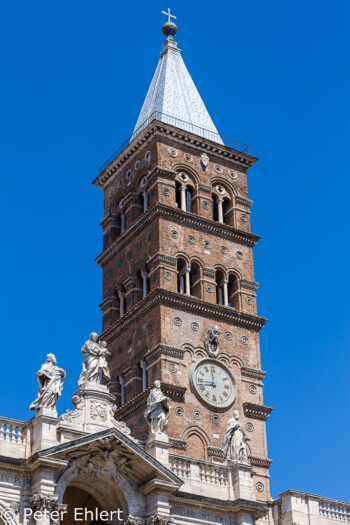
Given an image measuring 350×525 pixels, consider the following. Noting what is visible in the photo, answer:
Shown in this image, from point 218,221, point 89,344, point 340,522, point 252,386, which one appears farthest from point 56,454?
point 218,221

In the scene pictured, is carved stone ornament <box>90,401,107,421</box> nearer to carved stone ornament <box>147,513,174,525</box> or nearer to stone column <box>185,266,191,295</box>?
carved stone ornament <box>147,513,174,525</box>

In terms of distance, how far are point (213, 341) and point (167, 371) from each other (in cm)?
428

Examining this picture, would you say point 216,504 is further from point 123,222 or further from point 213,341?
point 123,222

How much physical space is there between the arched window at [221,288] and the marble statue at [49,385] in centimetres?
2377

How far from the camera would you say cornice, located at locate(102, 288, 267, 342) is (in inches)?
2559

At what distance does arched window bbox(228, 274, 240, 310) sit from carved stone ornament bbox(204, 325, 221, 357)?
3055mm

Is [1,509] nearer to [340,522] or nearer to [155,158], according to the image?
[340,522]

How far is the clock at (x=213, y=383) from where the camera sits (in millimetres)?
63812

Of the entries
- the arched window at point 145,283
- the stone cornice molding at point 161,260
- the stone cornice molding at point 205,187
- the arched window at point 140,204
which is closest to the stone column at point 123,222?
the arched window at point 140,204

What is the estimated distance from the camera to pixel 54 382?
4556 centimetres

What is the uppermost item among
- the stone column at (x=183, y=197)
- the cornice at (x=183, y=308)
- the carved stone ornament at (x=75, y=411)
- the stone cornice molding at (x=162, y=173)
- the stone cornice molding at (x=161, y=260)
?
the stone cornice molding at (x=162, y=173)

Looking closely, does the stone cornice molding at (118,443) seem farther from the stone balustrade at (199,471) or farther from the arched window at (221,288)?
the arched window at (221,288)

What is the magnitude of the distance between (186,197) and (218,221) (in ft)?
8.21

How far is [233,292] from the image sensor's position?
227 feet
